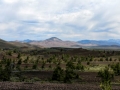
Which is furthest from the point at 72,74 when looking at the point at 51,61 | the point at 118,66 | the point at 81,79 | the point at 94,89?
the point at 51,61

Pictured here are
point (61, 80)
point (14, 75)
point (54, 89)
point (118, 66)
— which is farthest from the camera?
point (118, 66)

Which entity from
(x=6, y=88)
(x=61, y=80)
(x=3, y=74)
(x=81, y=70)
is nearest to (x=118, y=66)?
(x=81, y=70)

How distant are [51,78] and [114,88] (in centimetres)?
1128

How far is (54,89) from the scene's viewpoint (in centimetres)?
2720

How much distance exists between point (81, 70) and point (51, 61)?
661 inches

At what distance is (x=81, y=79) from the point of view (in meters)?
36.8

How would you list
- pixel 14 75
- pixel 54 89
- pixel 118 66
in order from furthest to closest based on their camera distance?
pixel 118 66 < pixel 14 75 < pixel 54 89

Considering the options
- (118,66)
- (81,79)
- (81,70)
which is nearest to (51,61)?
(81,70)

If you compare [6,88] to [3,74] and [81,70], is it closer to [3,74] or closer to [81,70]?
[3,74]

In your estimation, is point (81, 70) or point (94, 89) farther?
point (81, 70)

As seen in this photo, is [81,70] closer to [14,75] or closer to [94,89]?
[14,75]

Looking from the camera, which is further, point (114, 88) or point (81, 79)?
point (81, 79)

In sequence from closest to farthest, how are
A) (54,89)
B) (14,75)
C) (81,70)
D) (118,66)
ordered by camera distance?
1. (54,89)
2. (14,75)
3. (118,66)
4. (81,70)

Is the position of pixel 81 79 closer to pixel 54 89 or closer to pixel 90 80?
pixel 90 80
